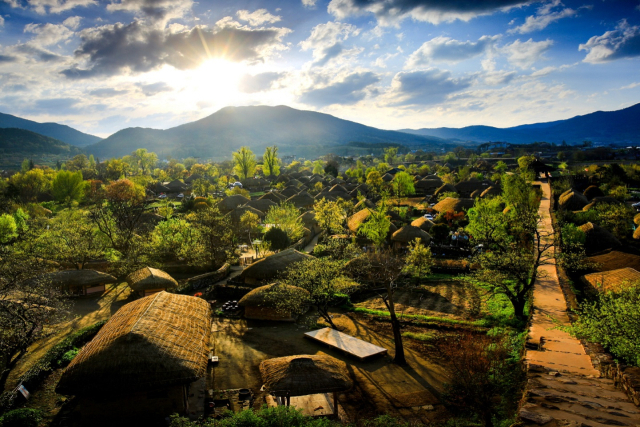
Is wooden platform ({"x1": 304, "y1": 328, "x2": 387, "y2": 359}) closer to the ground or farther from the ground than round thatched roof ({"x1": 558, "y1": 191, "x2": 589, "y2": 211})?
closer to the ground

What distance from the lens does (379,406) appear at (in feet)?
41.8

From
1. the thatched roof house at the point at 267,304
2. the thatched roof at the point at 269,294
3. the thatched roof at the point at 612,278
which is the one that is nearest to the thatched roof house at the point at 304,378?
the thatched roof at the point at 269,294

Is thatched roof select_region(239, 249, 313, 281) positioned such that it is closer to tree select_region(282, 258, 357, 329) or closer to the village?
the village

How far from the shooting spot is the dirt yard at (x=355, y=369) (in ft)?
41.9

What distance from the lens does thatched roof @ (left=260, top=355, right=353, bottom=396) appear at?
39.2ft

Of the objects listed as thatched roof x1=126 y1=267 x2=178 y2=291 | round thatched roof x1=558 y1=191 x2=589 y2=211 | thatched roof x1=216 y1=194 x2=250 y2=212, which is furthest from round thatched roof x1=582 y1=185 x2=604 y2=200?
thatched roof x1=126 y1=267 x2=178 y2=291

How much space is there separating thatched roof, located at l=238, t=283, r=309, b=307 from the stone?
12.4 meters

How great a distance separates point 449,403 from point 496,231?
16.2 meters

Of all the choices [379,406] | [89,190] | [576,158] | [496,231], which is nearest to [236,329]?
[379,406]

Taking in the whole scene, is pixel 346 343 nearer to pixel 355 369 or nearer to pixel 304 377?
pixel 355 369

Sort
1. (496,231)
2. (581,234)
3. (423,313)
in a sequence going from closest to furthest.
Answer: (423,313), (496,231), (581,234)

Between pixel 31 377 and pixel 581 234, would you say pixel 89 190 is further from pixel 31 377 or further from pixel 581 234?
pixel 581 234

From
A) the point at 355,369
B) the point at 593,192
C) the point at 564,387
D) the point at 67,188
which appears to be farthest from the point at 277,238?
the point at 67,188

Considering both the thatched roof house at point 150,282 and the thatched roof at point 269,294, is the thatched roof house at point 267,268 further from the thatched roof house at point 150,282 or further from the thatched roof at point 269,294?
the thatched roof house at point 150,282
